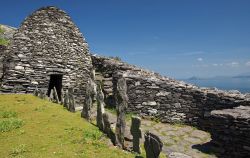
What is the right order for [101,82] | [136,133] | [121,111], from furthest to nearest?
[101,82]
[121,111]
[136,133]

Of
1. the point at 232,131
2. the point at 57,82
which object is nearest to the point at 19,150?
the point at 232,131

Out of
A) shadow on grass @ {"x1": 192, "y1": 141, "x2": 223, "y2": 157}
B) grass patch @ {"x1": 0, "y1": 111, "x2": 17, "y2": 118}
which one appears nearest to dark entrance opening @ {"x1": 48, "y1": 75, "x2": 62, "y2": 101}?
grass patch @ {"x1": 0, "y1": 111, "x2": 17, "y2": 118}

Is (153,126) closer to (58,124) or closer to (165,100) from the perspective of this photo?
(165,100)

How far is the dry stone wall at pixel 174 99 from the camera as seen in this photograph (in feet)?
62.7

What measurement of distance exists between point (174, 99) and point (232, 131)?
623 centimetres

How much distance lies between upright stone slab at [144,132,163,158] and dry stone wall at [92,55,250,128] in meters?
9.99

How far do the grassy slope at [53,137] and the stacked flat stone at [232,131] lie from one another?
6373 millimetres

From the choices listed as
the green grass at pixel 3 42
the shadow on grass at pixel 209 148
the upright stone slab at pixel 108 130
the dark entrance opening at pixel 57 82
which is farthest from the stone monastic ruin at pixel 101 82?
the green grass at pixel 3 42

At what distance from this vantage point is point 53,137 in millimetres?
13227

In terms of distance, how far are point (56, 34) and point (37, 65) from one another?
364 centimetres

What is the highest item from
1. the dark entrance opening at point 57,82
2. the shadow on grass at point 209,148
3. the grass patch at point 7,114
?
the dark entrance opening at point 57,82

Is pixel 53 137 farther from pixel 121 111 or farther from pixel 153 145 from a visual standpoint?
pixel 153 145

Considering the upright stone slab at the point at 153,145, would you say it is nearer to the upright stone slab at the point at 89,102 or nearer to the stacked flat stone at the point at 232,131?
the stacked flat stone at the point at 232,131

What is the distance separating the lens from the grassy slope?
1140cm
